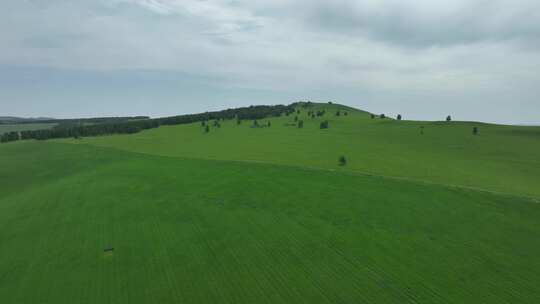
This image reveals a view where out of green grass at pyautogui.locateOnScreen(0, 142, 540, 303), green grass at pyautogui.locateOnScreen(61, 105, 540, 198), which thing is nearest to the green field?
green grass at pyautogui.locateOnScreen(0, 142, 540, 303)

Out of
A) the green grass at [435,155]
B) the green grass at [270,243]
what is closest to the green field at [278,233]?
the green grass at [270,243]

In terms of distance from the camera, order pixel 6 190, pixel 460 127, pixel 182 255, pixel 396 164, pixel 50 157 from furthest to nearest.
Result: 1. pixel 460 127
2. pixel 50 157
3. pixel 396 164
4. pixel 6 190
5. pixel 182 255

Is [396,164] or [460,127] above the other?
[460,127]

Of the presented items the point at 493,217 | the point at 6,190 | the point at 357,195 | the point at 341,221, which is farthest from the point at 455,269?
the point at 6,190

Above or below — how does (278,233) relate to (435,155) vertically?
below

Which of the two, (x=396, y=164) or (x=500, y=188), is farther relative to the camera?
(x=396, y=164)

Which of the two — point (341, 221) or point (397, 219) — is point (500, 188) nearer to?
point (397, 219)

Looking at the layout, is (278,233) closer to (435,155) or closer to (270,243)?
(270,243)

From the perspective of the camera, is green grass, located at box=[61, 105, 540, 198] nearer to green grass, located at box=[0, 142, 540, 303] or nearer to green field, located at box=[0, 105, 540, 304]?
green field, located at box=[0, 105, 540, 304]

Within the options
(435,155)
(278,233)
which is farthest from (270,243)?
(435,155)
